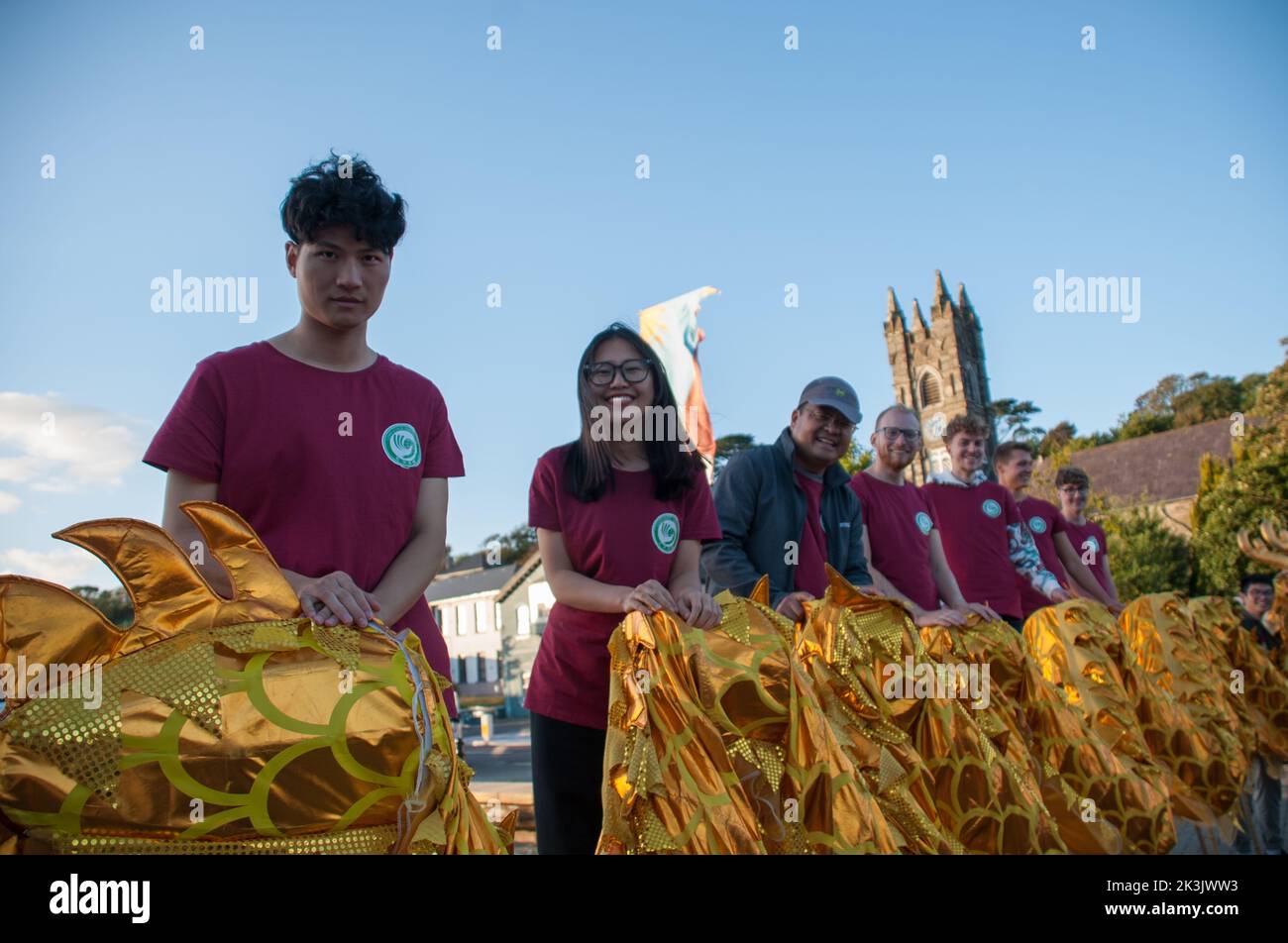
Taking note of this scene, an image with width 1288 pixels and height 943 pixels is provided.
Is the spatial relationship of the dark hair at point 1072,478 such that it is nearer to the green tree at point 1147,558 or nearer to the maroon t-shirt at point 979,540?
the maroon t-shirt at point 979,540

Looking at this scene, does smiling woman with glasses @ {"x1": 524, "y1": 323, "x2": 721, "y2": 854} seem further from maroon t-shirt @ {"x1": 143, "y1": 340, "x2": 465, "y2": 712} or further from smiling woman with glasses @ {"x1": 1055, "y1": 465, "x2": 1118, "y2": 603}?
smiling woman with glasses @ {"x1": 1055, "y1": 465, "x2": 1118, "y2": 603}

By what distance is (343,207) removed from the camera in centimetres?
194

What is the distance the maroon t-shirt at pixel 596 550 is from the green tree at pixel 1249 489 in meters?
28.8

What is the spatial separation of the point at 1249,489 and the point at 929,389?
152 feet

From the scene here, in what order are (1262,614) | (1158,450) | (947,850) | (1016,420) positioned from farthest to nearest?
(1016,420) < (1158,450) < (1262,614) < (947,850)

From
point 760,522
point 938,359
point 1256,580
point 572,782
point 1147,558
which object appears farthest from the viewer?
point 938,359

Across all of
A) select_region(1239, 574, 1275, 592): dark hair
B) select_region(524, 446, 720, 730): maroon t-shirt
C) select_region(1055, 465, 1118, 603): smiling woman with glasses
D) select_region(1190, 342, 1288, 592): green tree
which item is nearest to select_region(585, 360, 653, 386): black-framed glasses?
select_region(524, 446, 720, 730): maroon t-shirt

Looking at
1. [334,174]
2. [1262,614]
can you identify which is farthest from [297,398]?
[1262,614]

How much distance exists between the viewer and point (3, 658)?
51.6 inches

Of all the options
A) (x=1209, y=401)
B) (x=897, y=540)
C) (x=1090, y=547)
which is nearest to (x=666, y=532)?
(x=897, y=540)

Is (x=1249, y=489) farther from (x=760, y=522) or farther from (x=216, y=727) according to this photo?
(x=216, y=727)

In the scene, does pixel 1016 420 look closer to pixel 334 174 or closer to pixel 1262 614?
pixel 1262 614
